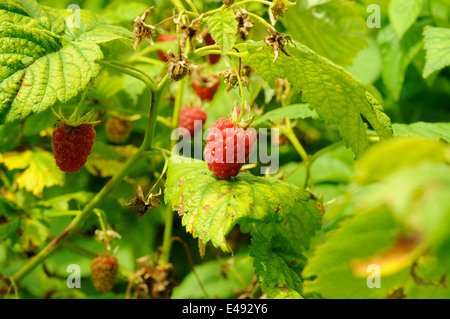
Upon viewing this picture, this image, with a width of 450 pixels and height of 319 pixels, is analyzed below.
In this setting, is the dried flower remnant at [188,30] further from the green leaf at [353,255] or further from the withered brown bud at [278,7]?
the green leaf at [353,255]

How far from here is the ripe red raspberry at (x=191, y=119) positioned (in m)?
1.36

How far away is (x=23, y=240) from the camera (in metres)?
1.24

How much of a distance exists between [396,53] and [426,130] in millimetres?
599

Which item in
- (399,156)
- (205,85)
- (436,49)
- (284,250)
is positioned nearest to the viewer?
(399,156)

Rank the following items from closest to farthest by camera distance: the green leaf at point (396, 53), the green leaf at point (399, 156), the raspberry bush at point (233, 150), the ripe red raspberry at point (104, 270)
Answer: the green leaf at point (399, 156) → the raspberry bush at point (233, 150) → the ripe red raspberry at point (104, 270) → the green leaf at point (396, 53)

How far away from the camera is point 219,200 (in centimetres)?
83

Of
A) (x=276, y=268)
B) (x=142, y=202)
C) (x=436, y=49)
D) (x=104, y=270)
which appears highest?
(x=436, y=49)

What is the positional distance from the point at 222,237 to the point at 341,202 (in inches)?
15.4

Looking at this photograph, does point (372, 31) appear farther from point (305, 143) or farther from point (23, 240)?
point (23, 240)

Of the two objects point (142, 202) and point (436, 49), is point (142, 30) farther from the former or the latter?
point (436, 49)

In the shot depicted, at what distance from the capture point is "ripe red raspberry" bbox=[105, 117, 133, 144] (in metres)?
1.50

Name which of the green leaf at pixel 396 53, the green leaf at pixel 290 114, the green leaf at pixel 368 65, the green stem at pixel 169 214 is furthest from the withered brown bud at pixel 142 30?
the green leaf at pixel 396 53

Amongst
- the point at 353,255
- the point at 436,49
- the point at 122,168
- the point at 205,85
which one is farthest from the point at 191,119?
the point at 353,255

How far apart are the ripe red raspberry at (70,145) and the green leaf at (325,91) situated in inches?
13.5
